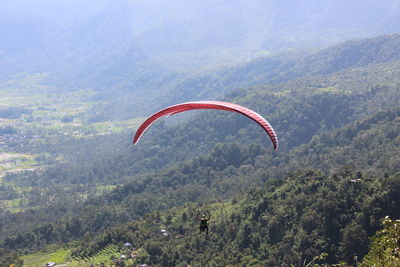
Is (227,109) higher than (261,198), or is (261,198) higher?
(227,109)

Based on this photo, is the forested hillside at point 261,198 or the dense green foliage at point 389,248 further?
the forested hillside at point 261,198

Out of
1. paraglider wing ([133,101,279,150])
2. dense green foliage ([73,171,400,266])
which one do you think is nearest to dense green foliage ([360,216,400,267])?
paraglider wing ([133,101,279,150])

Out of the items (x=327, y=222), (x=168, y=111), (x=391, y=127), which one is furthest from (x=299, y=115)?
(x=168, y=111)

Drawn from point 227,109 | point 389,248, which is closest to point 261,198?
point 227,109

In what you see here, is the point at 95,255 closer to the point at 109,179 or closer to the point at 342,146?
the point at 342,146

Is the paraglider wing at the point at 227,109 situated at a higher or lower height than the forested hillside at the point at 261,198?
higher

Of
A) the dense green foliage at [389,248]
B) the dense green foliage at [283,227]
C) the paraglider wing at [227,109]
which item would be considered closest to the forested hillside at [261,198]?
the dense green foliage at [283,227]

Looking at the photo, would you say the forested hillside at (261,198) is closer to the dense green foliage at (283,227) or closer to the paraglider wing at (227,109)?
the dense green foliage at (283,227)

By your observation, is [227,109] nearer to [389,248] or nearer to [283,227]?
[389,248]
